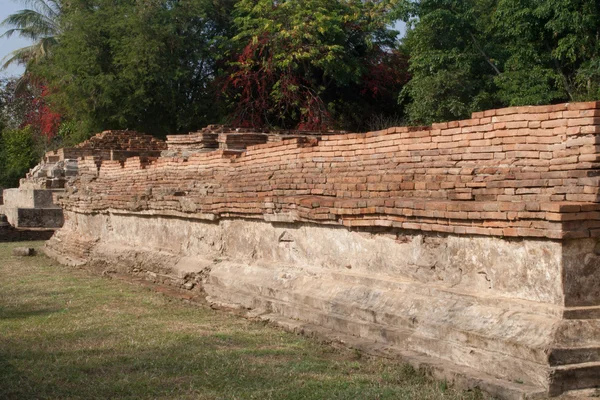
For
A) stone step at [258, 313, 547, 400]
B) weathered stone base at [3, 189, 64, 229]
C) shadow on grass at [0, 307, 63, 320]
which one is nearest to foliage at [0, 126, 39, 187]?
weathered stone base at [3, 189, 64, 229]

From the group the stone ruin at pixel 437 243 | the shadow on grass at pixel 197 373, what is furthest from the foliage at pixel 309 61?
the shadow on grass at pixel 197 373

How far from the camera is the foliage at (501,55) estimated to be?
13.2 meters

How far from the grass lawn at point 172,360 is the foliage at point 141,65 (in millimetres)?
12886

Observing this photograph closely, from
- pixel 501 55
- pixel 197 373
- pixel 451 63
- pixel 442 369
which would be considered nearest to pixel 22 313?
pixel 197 373

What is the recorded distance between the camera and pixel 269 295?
6938 millimetres

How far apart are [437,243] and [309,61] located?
14219 mm

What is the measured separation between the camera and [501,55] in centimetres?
1512

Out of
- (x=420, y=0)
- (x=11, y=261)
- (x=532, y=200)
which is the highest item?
(x=420, y=0)

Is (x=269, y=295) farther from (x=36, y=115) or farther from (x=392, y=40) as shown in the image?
(x=36, y=115)

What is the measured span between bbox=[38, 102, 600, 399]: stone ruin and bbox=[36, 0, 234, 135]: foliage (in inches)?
478

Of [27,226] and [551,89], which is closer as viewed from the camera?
[551,89]

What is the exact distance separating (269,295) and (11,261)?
739 centimetres

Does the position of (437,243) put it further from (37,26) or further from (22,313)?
(37,26)

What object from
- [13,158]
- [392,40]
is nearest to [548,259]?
[392,40]
